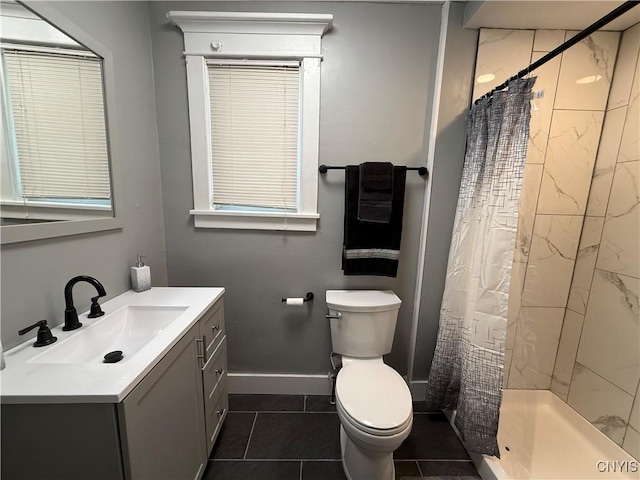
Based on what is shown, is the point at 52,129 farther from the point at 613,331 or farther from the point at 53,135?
the point at 613,331

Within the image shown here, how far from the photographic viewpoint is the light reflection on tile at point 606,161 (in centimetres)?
138

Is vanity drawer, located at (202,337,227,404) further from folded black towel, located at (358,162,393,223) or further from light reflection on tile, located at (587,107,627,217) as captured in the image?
light reflection on tile, located at (587,107,627,217)

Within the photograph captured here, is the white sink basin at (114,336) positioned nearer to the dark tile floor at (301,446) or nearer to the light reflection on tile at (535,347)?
the dark tile floor at (301,446)

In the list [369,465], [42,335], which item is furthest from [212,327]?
[369,465]

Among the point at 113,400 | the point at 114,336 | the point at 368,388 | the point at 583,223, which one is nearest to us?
the point at 113,400

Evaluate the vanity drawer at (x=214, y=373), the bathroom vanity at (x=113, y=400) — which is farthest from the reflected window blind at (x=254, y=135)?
the vanity drawer at (x=214, y=373)

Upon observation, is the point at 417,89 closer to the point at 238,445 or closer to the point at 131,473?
the point at 131,473

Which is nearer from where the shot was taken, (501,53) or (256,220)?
(501,53)

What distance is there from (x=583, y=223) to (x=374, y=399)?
5.26ft

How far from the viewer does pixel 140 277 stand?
135 centimetres

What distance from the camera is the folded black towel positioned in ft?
4.91

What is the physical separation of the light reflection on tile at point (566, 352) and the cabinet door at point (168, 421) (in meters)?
2.13

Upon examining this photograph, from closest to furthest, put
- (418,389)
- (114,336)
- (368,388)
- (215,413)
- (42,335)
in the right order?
(42,335)
(114,336)
(368,388)
(215,413)
(418,389)

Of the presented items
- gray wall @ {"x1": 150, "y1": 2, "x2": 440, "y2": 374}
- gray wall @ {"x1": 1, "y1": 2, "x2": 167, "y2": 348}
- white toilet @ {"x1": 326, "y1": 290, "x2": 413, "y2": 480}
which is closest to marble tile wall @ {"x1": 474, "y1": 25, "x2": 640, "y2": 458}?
gray wall @ {"x1": 150, "y1": 2, "x2": 440, "y2": 374}
